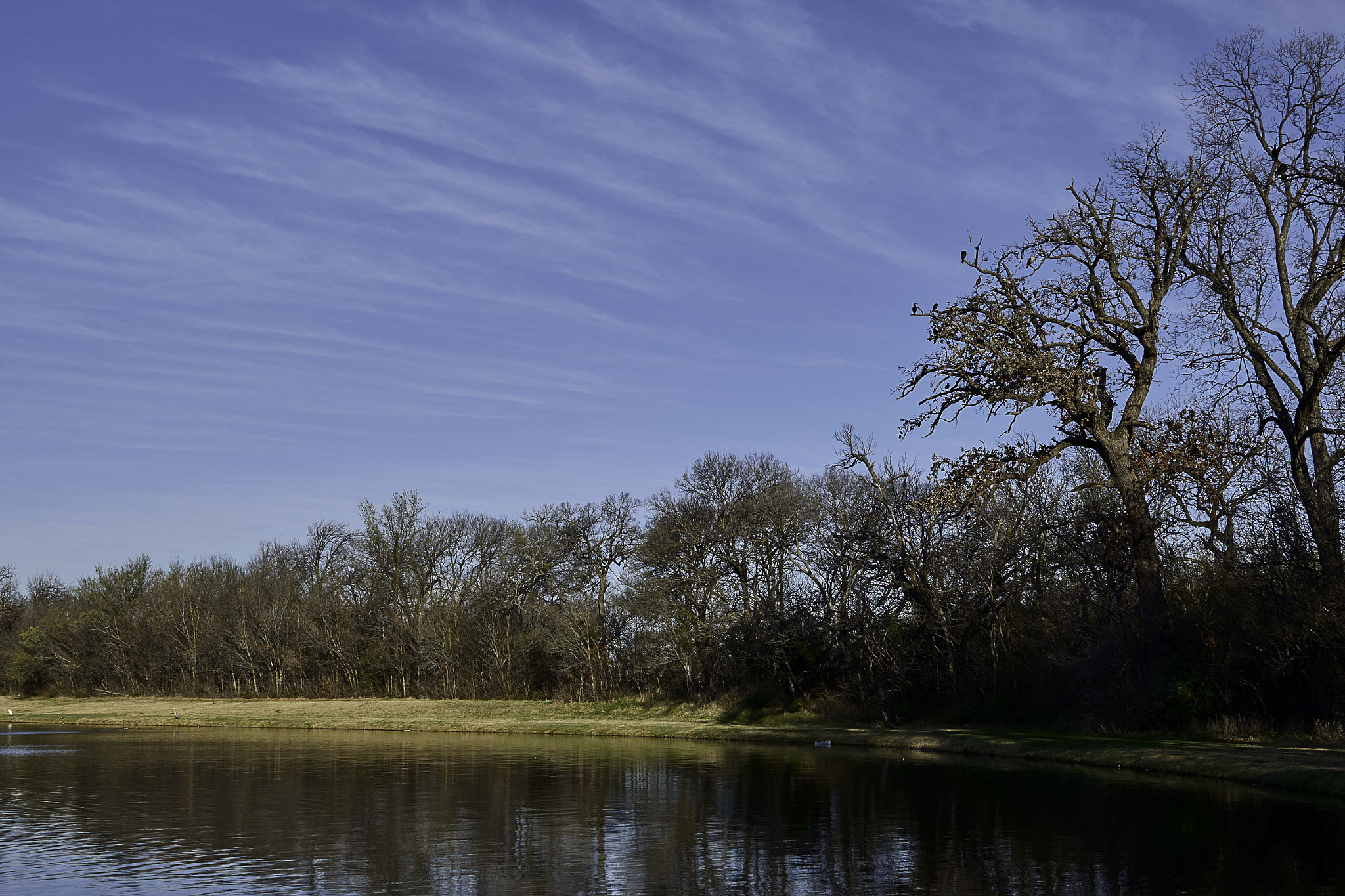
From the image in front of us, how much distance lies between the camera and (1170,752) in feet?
92.9

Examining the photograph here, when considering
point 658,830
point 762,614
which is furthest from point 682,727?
point 658,830

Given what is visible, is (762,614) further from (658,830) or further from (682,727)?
(658,830)

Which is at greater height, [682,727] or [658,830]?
[658,830]

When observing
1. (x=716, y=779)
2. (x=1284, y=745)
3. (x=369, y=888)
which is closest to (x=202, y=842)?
(x=369, y=888)

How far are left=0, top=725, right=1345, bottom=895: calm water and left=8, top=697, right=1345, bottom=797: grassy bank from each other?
1390 mm

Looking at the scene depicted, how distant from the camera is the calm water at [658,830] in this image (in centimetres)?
1480

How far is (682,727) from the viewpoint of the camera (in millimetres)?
49906

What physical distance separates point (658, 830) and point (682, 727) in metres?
30.7

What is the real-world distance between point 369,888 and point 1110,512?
97.8ft

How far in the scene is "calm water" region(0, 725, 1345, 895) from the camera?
14797 millimetres

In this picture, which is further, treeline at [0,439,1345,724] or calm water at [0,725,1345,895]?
treeline at [0,439,1345,724]

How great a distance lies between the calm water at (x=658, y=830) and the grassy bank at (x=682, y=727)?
4.56 feet

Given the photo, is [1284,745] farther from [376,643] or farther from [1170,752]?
[376,643]

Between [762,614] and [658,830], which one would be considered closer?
[658,830]
